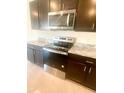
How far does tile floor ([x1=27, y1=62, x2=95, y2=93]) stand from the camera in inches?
109

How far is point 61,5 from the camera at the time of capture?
324cm

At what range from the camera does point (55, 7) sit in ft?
11.3

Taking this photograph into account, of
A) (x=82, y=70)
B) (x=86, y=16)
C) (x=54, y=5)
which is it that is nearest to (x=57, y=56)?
(x=82, y=70)

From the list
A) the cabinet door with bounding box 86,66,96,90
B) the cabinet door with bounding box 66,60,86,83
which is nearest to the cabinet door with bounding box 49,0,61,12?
the cabinet door with bounding box 66,60,86,83

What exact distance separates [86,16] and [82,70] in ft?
3.87

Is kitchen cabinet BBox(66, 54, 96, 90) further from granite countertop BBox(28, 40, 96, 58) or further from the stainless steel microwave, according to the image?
the stainless steel microwave

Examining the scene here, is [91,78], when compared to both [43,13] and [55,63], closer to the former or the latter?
[55,63]

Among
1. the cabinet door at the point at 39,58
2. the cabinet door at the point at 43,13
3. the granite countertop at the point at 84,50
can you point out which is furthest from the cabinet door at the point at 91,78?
the cabinet door at the point at 43,13

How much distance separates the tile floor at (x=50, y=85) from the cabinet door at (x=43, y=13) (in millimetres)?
1478

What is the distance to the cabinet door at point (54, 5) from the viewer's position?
3312 mm
